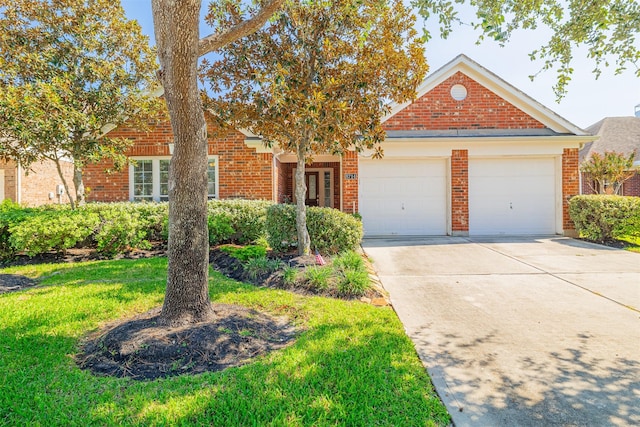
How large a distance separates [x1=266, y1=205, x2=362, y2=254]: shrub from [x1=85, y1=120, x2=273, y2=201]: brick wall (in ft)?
12.3

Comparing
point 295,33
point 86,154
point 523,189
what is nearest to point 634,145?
point 523,189

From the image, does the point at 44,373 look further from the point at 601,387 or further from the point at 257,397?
the point at 601,387

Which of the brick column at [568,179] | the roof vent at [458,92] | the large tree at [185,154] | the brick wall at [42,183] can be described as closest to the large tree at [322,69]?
the large tree at [185,154]

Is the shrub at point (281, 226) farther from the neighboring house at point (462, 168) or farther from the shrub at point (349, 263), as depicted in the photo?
the neighboring house at point (462, 168)

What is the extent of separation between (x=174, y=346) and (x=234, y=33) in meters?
3.36

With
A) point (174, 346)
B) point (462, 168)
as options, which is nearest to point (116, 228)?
point (174, 346)

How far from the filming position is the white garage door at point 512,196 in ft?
38.4

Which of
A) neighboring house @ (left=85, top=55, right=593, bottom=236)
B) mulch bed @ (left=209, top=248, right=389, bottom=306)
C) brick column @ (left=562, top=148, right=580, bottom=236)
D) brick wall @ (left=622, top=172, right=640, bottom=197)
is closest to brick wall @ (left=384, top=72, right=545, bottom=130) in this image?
neighboring house @ (left=85, top=55, right=593, bottom=236)

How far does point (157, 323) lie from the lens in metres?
3.57

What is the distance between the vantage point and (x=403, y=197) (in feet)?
38.6

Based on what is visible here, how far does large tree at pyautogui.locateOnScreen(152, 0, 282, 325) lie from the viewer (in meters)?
3.31

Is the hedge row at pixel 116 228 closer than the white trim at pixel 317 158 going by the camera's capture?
Yes

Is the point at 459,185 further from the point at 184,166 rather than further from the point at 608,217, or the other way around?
the point at 184,166

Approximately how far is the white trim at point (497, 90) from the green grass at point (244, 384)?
378 inches
